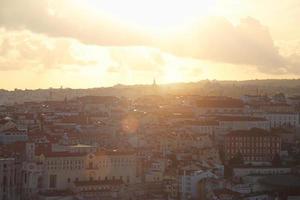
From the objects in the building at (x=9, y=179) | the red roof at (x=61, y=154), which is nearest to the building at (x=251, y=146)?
the red roof at (x=61, y=154)

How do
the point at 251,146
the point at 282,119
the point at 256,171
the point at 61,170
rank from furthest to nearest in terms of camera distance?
the point at 282,119
the point at 251,146
the point at 61,170
the point at 256,171

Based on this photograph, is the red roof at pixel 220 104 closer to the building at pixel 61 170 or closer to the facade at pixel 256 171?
the facade at pixel 256 171

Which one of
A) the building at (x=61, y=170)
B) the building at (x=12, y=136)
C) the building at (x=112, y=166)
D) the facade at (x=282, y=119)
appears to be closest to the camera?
the building at (x=61, y=170)

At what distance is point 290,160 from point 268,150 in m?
2.15

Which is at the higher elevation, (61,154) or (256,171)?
(61,154)

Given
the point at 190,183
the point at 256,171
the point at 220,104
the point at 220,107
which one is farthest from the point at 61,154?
the point at 220,104

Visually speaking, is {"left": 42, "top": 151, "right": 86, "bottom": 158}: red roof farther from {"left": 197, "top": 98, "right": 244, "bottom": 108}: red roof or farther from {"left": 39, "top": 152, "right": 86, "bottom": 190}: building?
{"left": 197, "top": 98, "right": 244, "bottom": 108}: red roof

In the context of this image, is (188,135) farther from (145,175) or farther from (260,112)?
(260,112)

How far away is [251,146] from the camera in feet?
141

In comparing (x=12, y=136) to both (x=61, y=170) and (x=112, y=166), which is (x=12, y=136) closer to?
(x=61, y=170)

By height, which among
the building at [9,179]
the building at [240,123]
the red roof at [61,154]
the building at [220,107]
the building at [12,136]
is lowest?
the building at [9,179]

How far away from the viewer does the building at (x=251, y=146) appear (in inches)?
1686

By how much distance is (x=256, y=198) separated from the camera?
1267 inches

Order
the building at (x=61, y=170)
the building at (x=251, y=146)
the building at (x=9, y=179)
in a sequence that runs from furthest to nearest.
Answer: the building at (x=251, y=146)
the building at (x=61, y=170)
the building at (x=9, y=179)
